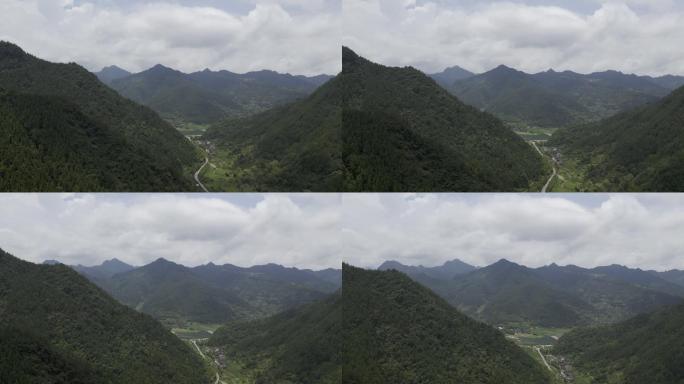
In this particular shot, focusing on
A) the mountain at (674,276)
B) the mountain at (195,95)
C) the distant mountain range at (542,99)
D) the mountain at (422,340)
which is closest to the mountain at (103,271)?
the mountain at (422,340)

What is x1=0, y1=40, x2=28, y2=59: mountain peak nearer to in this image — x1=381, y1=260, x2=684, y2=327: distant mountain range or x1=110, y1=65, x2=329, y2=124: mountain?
x1=110, y1=65, x2=329, y2=124: mountain

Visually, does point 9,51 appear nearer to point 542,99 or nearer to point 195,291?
point 195,291

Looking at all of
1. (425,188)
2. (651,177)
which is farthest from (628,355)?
(425,188)

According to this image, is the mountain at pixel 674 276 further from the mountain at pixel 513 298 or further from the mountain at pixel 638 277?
the mountain at pixel 513 298

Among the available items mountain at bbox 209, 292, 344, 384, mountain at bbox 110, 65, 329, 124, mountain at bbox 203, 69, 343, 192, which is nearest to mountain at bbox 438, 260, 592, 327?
mountain at bbox 203, 69, 343, 192

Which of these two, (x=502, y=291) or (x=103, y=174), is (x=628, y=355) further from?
(x=103, y=174)
